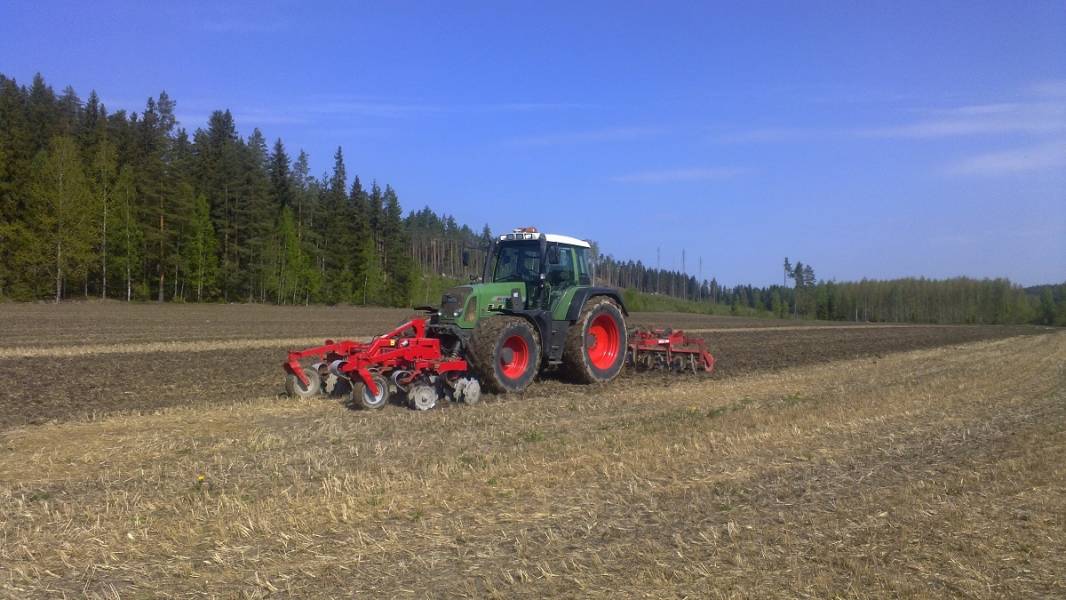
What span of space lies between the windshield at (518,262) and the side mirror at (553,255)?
0.19m

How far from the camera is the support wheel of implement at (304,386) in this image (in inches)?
454

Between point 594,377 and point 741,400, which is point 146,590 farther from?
point 594,377

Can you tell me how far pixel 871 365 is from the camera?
18469 millimetres

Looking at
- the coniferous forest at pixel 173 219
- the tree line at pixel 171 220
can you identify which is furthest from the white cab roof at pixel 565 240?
the coniferous forest at pixel 173 219

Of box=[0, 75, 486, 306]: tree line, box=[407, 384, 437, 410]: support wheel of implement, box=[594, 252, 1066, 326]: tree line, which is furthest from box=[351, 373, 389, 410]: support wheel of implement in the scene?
box=[594, 252, 1066, 326]: tree line

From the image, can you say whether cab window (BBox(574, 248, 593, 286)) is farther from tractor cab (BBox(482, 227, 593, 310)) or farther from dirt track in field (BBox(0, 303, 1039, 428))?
dirt track in field (BBox(0, 303, 1039, 428))

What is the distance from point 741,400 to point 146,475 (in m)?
8.14

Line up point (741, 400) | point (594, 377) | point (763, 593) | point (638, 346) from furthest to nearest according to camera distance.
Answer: point (638, 346), point (594, 377), point (741, 400), point (763, 593)

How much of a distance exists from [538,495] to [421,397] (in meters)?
4.73

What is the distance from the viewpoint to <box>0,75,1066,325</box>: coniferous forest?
4544 centimetres

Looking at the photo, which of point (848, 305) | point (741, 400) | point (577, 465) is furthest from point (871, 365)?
point (848, 305)

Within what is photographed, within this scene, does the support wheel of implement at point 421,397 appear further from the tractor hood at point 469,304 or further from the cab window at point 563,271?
the cab window at point 563,271

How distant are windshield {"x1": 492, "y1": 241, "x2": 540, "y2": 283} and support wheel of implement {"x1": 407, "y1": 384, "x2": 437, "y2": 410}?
324 centimetres

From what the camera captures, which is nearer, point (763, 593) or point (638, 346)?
point (763, 593)
